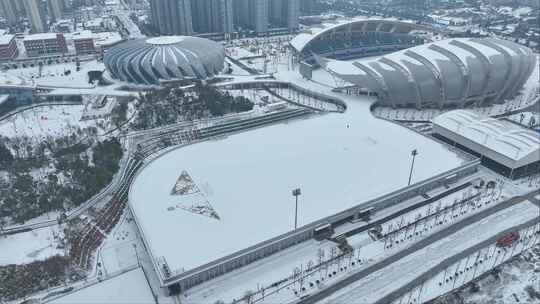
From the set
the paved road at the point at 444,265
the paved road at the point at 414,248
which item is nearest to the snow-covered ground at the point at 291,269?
the paved road at the point at 414,248

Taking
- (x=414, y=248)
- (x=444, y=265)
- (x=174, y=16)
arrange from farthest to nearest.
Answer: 1. (x=174, y=16)
2. (x=414, y=248)
3. (x=444, y=265)

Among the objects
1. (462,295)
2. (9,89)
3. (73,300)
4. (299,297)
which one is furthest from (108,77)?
(462,295)

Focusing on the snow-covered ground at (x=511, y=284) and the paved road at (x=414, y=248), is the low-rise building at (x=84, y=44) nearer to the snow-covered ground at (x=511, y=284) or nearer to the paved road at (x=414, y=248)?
the paved road at (x=414, y=248)

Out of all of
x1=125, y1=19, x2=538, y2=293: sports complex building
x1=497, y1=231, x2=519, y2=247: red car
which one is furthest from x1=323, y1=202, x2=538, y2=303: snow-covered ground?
x1=125, y1=19, x2=538, y2=293: sports complex building

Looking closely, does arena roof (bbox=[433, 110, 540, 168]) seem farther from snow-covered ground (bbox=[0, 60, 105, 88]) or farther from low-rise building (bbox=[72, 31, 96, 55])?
low-rise building (bbox=[72, 31, 96, 55])

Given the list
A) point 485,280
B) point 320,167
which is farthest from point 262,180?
point 485,280

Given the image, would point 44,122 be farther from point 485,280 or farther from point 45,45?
point 485,280
